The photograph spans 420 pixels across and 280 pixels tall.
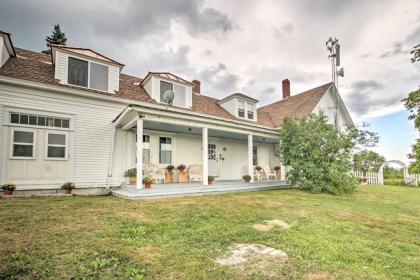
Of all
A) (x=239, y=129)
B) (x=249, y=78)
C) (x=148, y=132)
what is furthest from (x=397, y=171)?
(x=148, y=132)

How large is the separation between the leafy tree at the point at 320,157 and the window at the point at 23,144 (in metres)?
10.8

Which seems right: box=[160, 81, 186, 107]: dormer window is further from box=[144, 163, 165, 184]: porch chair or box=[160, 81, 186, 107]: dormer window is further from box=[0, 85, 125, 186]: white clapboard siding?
box=[144, 163, 165, 184]: porch chair

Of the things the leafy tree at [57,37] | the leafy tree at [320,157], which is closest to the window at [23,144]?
the leafy tree at [320,157]

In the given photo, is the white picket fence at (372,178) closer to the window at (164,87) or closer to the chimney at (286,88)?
the chimney at (286,88)

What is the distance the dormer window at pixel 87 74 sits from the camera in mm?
9005

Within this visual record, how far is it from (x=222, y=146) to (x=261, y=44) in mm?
6879

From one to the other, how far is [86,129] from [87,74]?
2.38 metres

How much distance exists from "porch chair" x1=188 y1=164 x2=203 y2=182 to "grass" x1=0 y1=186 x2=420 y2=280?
470 cm

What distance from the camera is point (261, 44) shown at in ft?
45.5

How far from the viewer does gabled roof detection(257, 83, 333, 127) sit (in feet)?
52.5

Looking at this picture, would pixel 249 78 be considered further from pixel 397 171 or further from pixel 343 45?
pixel 397 171

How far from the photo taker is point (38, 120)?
8016 mm

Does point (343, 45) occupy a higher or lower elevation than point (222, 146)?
higher

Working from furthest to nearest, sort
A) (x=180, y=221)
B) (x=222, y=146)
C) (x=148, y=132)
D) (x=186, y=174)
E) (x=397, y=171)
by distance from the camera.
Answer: (x=397, y=171)
(x=222, y=146)
(x=186, y=174)
(x=148, y=132)
(x=180, y=221)
